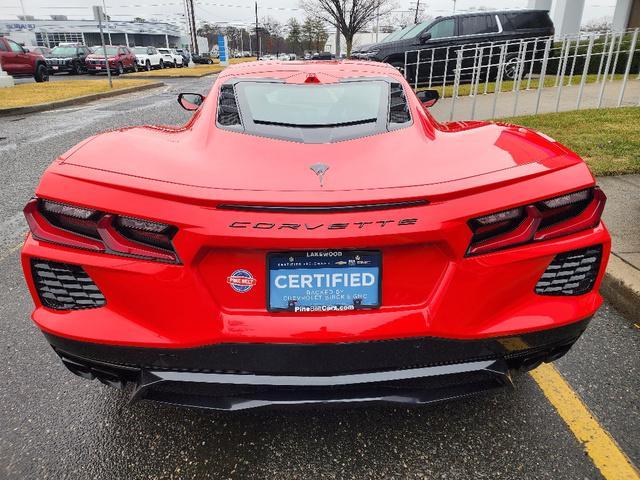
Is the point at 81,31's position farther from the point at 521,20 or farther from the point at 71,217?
the point at 71,217

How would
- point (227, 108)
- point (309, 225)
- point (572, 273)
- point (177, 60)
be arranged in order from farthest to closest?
1. point (177, 60)
2. point (227, 108)
3. point (572, 273)
4. point (309, 225)

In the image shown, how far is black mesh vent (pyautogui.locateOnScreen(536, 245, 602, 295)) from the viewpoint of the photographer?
1.67 m

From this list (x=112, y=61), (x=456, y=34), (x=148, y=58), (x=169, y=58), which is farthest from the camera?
(x=169, y=58)

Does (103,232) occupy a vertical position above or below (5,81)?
above

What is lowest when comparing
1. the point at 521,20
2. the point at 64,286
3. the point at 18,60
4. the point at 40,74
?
the point at 40,74

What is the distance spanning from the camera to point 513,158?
1.76 metres

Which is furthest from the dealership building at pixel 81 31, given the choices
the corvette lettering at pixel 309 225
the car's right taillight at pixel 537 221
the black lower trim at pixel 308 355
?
the car's right taillight at pixel 537 221

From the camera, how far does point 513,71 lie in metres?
14.4

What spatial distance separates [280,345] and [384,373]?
14.3 inches

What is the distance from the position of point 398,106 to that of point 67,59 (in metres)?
32.8

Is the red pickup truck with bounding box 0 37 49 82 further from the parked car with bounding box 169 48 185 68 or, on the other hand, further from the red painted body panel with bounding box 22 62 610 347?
the red painted body panel with bounding box 22 62 610 347

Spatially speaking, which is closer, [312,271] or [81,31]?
[312,271]

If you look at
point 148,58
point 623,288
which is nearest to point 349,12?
point 148,58

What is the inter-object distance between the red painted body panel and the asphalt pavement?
14.0 inches
